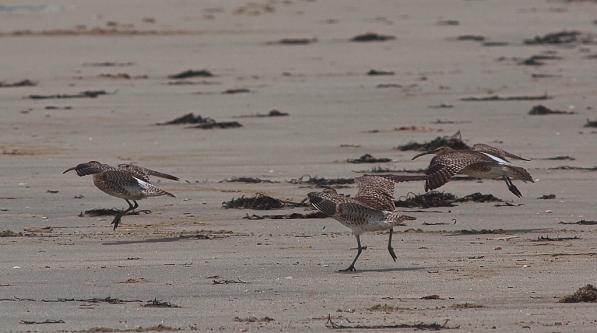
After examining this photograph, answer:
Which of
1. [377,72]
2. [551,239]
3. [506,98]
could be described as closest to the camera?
[551,239]

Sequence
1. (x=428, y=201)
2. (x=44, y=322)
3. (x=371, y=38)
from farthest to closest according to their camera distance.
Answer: (x=371, y=38) < (x=428, y=201) < (x=44, y=322)

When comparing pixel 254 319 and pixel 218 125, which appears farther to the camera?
pixel 218 125

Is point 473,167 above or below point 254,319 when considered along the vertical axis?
below

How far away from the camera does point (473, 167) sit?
36.6 ft

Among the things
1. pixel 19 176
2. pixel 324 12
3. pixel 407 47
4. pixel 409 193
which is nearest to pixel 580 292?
pixel 409 193

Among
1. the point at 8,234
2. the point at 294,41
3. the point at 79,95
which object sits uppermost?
the point at 8,234

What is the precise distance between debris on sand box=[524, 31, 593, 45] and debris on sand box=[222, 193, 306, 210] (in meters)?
15.8

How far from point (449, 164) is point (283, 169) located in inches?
118

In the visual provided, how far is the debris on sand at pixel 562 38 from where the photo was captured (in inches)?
1040

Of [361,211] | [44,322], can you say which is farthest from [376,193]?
[44,322]

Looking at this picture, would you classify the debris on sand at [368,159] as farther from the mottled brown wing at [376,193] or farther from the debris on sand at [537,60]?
the debris on sand at [537,60]

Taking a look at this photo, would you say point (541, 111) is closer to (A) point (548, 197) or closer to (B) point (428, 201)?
(A) point (548, 197)

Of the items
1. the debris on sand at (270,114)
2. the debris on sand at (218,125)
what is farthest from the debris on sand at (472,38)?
the debris on sand at (218,125)

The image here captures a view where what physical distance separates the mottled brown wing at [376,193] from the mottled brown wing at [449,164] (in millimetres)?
735
